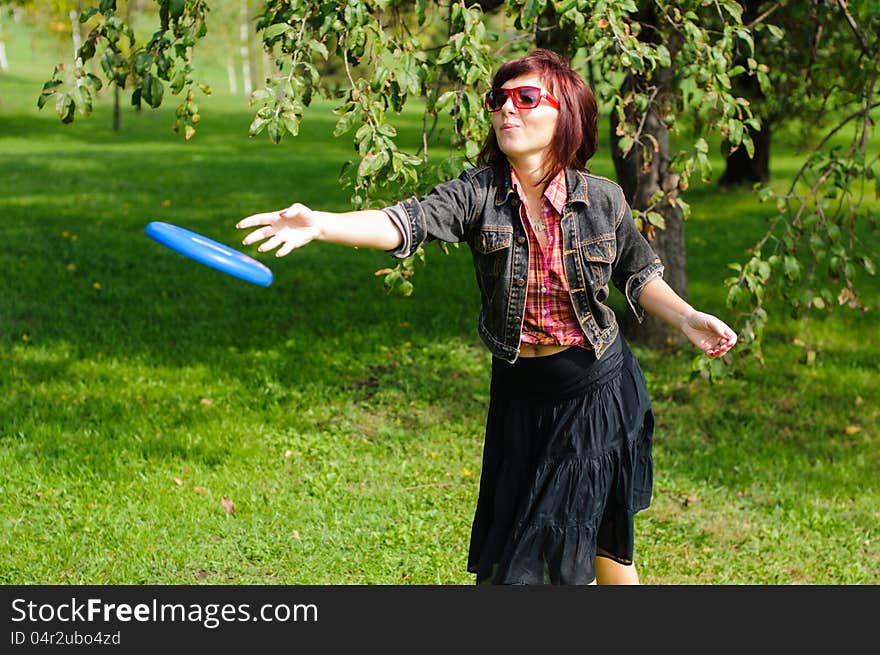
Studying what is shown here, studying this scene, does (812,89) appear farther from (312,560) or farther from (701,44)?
(312,560)

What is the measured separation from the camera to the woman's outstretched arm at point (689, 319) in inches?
108

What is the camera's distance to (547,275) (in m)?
2.83

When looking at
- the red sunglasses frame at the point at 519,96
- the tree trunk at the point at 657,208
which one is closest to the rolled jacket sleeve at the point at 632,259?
the red sunglasses frame at the point at 519,96

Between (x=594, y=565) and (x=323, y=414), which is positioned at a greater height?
(x=594, y=565)

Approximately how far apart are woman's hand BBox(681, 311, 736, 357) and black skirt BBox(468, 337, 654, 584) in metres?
0.27

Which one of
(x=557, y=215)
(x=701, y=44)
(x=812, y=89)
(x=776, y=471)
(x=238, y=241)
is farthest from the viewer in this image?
(x=238, y=241)

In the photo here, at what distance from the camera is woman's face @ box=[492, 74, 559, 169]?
275 cm

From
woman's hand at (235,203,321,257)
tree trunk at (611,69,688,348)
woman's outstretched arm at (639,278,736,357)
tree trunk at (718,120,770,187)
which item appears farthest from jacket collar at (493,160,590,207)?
tree trunk at (718,120,770,187)

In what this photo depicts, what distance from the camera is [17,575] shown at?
4.04 meters

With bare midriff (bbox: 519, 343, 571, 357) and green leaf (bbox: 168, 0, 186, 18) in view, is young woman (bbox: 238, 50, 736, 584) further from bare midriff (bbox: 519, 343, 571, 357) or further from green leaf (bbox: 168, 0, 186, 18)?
green leaf (bbox: 168, 0, 186, 18)

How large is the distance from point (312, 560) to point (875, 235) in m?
9.03

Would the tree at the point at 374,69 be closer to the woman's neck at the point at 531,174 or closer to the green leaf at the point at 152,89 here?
the green leaf at the point at 152,89
